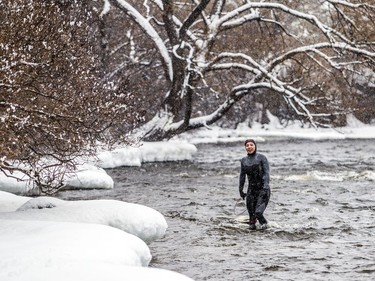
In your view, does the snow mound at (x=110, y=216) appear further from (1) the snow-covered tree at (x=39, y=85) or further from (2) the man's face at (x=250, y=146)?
(2) the man's face at (x=250, y=146)

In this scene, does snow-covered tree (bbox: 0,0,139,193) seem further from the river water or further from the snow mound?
the river water

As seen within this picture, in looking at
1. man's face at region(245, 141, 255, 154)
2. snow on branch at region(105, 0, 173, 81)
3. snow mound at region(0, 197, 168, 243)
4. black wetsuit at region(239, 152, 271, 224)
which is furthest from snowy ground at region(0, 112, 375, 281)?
snow on branch at region(105, 0, 173, 81)

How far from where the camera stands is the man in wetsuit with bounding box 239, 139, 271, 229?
39.4ft

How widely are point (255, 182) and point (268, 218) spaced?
1685mm

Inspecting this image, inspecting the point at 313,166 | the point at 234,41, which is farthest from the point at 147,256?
the point at 234,41

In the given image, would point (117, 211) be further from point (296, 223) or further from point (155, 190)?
point (155, 190)

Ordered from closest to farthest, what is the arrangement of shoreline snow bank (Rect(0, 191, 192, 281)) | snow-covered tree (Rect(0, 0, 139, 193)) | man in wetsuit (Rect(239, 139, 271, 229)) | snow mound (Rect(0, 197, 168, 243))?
shoreline snow bank (Rect(0, 191, 192, 281)), snow-covered tree (Rect(0, 0, 139, 193)), snow mound (Rect(0, 197, 168, 243)), man in wetsuit (Rect(239, 139, 271, 229))

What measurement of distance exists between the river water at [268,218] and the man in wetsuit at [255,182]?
1.05ft

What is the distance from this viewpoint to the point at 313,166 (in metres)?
24.4

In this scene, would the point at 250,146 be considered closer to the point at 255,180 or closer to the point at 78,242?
the point at 255,180

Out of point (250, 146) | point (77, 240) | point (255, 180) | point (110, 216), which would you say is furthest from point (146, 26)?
point (77, 240)

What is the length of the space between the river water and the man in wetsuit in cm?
32

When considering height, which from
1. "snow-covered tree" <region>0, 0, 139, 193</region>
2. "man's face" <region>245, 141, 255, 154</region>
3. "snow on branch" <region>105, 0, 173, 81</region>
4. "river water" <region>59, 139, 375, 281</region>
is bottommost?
"river water" <region>59, 139, 375, 281</region>

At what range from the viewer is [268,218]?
1359cm
